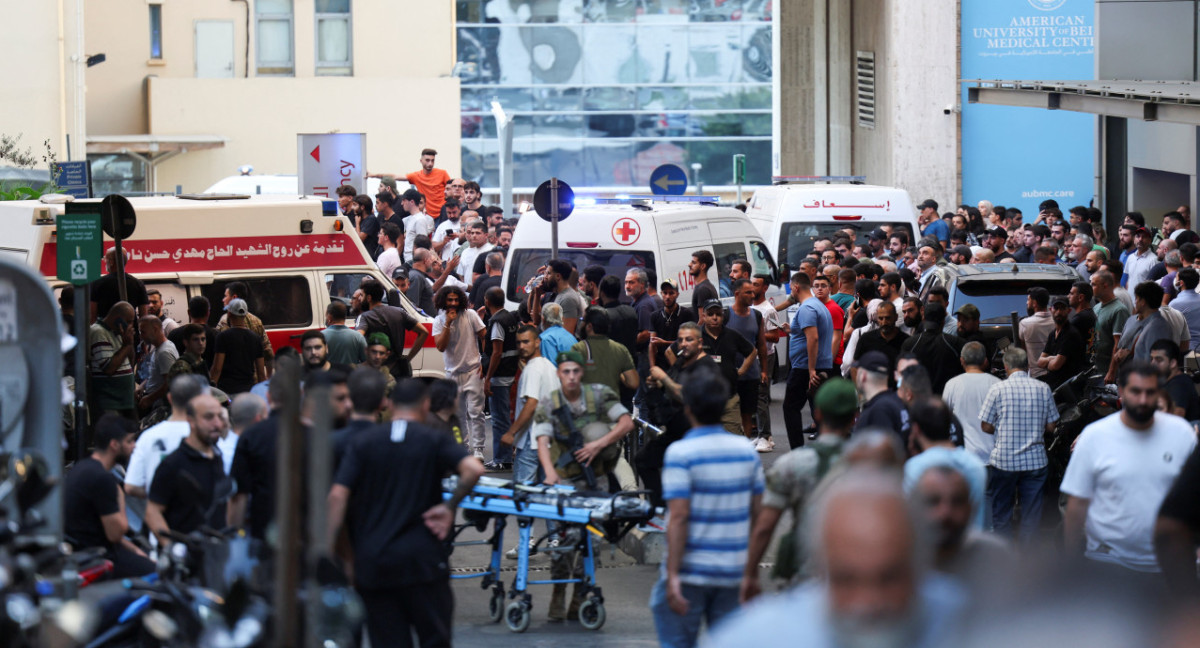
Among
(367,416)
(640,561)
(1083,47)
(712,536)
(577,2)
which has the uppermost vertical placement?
(577,2)

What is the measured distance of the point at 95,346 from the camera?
1283 centimetres

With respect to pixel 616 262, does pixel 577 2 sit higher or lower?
higher

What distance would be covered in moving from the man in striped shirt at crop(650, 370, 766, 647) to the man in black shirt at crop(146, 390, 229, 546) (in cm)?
223

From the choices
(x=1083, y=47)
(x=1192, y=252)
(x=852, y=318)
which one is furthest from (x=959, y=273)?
(x=1083, y=47)

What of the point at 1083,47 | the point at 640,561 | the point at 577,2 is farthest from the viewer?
the point at 577,2

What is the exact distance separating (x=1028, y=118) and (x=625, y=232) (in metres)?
16.8

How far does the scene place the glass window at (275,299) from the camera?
14.8 metres

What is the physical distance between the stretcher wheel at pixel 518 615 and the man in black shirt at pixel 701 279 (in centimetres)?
600

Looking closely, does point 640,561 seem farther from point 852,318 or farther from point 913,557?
point 913,557

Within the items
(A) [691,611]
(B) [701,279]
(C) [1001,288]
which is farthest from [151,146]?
(A) [691,611]

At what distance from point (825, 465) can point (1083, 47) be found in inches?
1037

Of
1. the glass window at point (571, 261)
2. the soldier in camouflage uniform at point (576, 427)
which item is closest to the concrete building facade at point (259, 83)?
the glass window at point (571, 261)

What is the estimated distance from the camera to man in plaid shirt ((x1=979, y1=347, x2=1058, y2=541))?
10430 millimetres

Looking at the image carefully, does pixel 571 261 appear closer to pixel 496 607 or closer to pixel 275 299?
pixel 275 299
